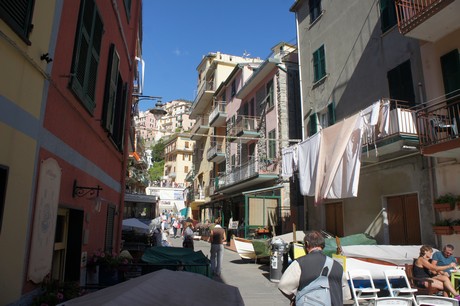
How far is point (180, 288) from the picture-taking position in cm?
271

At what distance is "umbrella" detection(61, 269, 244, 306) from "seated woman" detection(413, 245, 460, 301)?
6151 millimetres

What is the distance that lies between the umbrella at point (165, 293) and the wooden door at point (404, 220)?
10243mm

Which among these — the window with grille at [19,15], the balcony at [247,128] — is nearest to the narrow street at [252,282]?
the window with grille at [19,15]

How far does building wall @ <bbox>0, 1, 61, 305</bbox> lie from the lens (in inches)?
139

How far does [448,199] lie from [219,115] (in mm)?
25135

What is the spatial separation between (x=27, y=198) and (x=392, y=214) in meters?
11.6

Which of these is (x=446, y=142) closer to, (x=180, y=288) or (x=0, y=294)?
(x=180, y=288)

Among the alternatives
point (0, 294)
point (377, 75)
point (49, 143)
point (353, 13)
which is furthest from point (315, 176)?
point (0, 294)

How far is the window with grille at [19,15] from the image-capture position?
345 cm

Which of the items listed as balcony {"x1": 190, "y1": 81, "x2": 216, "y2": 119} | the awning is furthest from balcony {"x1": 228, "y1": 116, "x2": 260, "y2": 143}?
balcony {"x1": 190, "y1": 81, "x2": 216, "y2": 119}

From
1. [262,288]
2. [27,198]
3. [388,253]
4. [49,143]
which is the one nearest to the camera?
[27,198]

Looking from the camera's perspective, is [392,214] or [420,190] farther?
[392,214]

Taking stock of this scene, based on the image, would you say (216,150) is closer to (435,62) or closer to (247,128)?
(247,128)

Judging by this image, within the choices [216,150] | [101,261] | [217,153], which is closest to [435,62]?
[101,261]
